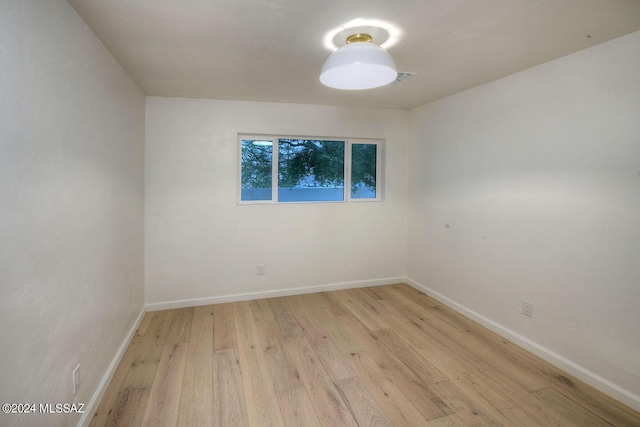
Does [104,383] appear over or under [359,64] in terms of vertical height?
under

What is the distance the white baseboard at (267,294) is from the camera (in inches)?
134

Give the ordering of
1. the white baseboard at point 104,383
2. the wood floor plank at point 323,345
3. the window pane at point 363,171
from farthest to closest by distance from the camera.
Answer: the window pane at point 363,171
the wood floor plank at point 323,345
the white baseboard at point 104,383

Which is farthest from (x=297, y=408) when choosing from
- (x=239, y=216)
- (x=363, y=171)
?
(x=363, y=171)

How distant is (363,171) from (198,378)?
296 cm

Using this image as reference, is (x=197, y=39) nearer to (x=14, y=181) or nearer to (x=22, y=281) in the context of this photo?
(x=14, y=181)

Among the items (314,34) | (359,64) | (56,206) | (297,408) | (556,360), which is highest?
(314,34)

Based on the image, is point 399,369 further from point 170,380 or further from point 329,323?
point 170,380

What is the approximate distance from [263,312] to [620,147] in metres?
3.21

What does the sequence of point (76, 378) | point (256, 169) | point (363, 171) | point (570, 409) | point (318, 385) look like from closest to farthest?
point (76, 378)
point (570, 409)
point (318, 385)
point (256, 169)
point (363, 171)

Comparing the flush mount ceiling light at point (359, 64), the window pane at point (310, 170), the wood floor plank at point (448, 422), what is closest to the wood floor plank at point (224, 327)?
the window pane at point (310, 170)

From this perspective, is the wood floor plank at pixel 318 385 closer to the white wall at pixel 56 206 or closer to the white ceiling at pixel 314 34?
the white wall at pixel 56 206

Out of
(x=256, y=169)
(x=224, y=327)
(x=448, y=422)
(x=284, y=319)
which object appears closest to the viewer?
(x=448, y=422)

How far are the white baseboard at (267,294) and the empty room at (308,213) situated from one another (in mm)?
28

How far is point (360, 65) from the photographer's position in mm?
1682
